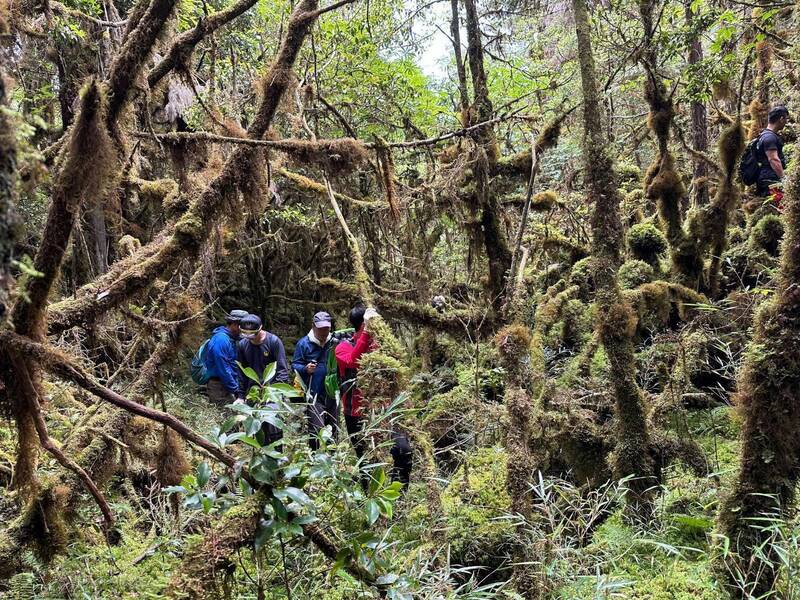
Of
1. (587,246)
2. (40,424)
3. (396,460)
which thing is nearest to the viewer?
(40,424)

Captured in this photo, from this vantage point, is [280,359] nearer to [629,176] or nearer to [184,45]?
[184,45]

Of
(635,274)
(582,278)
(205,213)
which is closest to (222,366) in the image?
(205,213)

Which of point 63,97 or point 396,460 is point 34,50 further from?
point 396,460

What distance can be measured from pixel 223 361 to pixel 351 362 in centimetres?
138

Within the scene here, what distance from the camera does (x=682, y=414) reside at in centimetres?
508

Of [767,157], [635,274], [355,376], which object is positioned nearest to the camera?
[355,376]

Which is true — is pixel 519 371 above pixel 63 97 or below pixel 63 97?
below

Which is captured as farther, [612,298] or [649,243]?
[649,243]

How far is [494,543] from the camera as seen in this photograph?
4.12 m

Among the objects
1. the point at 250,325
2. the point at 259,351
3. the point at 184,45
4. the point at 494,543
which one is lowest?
the point at 494,543

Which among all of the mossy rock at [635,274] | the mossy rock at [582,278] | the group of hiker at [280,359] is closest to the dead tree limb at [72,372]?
the group of hiker at [280,359]

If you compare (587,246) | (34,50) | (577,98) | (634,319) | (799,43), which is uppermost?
(34,50)

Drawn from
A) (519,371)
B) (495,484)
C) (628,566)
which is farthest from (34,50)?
(628,566)

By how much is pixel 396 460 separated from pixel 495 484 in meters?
0.93
